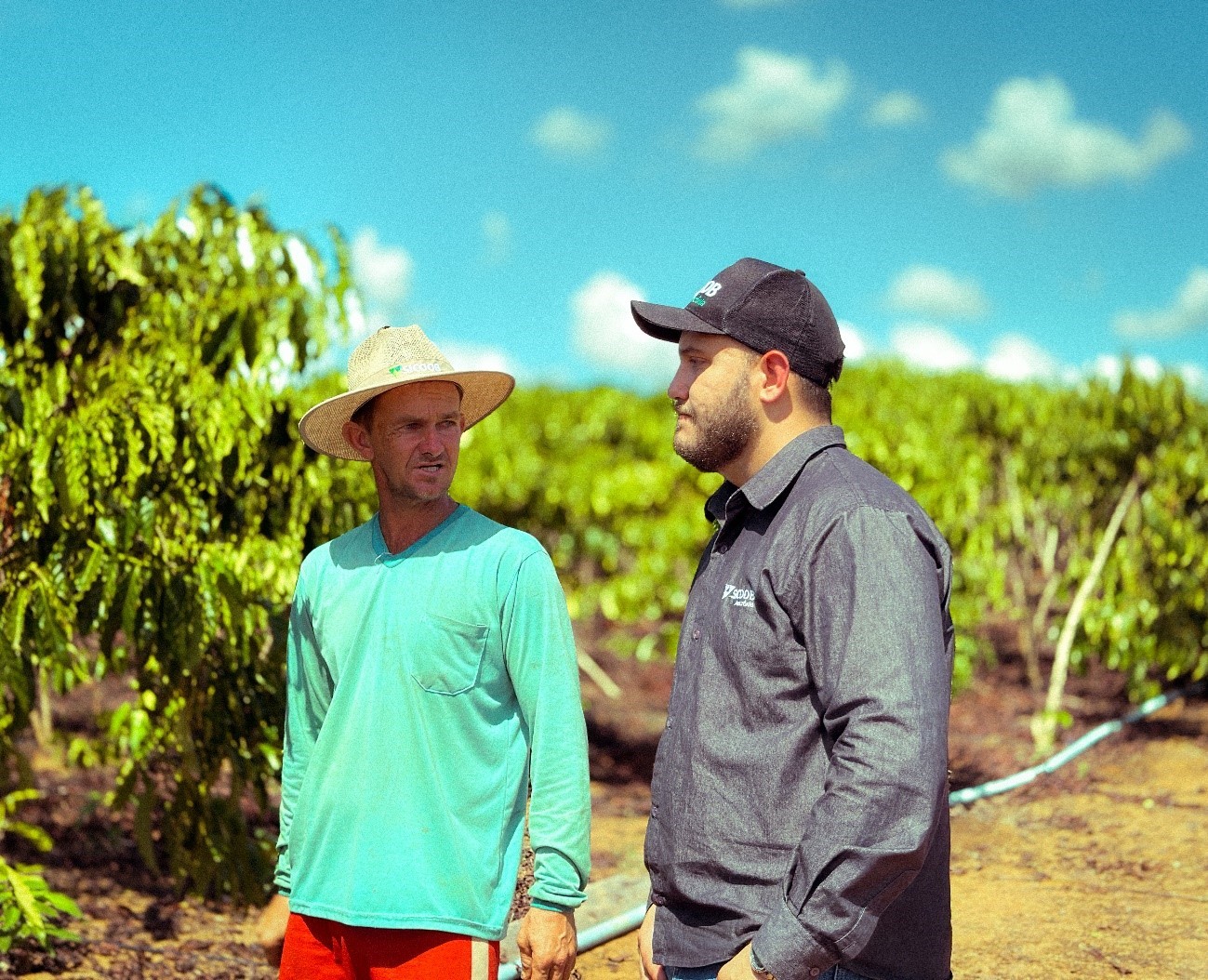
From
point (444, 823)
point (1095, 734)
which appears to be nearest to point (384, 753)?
point (444, 823)

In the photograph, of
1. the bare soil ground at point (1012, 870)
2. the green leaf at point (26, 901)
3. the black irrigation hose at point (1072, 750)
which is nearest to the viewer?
the green leaf at point (26, 901)

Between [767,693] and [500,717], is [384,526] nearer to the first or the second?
[500,717]

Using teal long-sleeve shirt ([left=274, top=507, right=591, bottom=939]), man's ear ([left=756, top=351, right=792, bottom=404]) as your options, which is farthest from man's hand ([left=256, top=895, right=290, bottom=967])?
man's ear ([left=756, top=351, right=792, bottom=404])

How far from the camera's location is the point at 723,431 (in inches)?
93.6

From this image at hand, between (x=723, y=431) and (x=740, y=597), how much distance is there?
1.08 ft

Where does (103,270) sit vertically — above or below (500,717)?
above

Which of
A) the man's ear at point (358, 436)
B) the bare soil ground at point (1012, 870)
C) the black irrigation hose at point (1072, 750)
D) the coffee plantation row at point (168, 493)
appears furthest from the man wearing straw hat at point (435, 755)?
the black irrigation hose at point (1072, 750)

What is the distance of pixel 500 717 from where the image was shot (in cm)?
255

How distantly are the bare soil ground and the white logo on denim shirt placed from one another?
2.63 m

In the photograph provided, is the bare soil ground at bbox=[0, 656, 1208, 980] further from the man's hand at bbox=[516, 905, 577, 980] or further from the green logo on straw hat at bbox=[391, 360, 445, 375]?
the green logo on straw hat at bbox=[391, 360, 445, 375]

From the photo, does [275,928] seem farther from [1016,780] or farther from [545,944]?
[1016,780]

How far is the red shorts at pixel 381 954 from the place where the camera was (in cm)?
246

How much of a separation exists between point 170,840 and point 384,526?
295 cm

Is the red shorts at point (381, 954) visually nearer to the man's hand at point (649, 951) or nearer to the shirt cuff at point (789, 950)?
the man's hand at point (649, 951)
